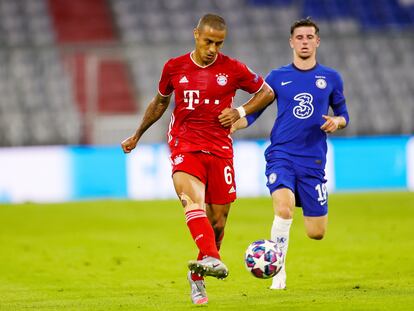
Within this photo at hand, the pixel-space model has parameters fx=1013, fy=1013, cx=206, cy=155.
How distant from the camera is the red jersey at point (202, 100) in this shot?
7.78 meters

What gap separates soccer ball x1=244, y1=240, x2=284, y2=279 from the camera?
750 cm

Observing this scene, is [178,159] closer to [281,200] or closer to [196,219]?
[196,219]

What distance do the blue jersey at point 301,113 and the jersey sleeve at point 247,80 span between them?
71 centimetres

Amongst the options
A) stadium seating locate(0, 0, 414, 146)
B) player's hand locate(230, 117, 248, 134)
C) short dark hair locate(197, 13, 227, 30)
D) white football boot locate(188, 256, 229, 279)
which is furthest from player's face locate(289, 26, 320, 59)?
stadium seating locate(0, 0, 414, 146)

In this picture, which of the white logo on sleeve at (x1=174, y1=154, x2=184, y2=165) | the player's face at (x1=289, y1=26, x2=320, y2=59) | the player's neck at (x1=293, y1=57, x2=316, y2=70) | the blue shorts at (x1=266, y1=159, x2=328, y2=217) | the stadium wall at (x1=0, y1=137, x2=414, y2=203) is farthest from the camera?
the stadium wall at (x1=0, y1=137, x2=414, y2=203)

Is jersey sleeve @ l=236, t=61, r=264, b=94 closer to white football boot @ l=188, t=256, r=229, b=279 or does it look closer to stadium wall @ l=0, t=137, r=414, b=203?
white football boot @ l=188, t=256, r=229, b=279

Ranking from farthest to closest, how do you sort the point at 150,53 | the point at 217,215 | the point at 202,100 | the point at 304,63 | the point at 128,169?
the point at 150,53 < the point at 128,169 < the point at 304,63 < the point at 217,215 < the point at 202,100

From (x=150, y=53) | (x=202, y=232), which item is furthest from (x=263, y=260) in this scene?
(x=150, y=53)

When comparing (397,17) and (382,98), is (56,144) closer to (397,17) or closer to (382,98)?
(382,98)

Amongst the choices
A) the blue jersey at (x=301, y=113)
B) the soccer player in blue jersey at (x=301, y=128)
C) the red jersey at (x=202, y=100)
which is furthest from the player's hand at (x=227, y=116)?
the blue jersey at (x=301, y=113)

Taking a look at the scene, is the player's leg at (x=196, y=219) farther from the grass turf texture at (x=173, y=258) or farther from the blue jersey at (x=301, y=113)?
the blue jersey at (x=301, y=113)

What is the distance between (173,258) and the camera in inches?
460

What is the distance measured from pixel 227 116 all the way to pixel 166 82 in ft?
2.07

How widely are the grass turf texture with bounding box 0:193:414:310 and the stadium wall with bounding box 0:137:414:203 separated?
1.86 metres
